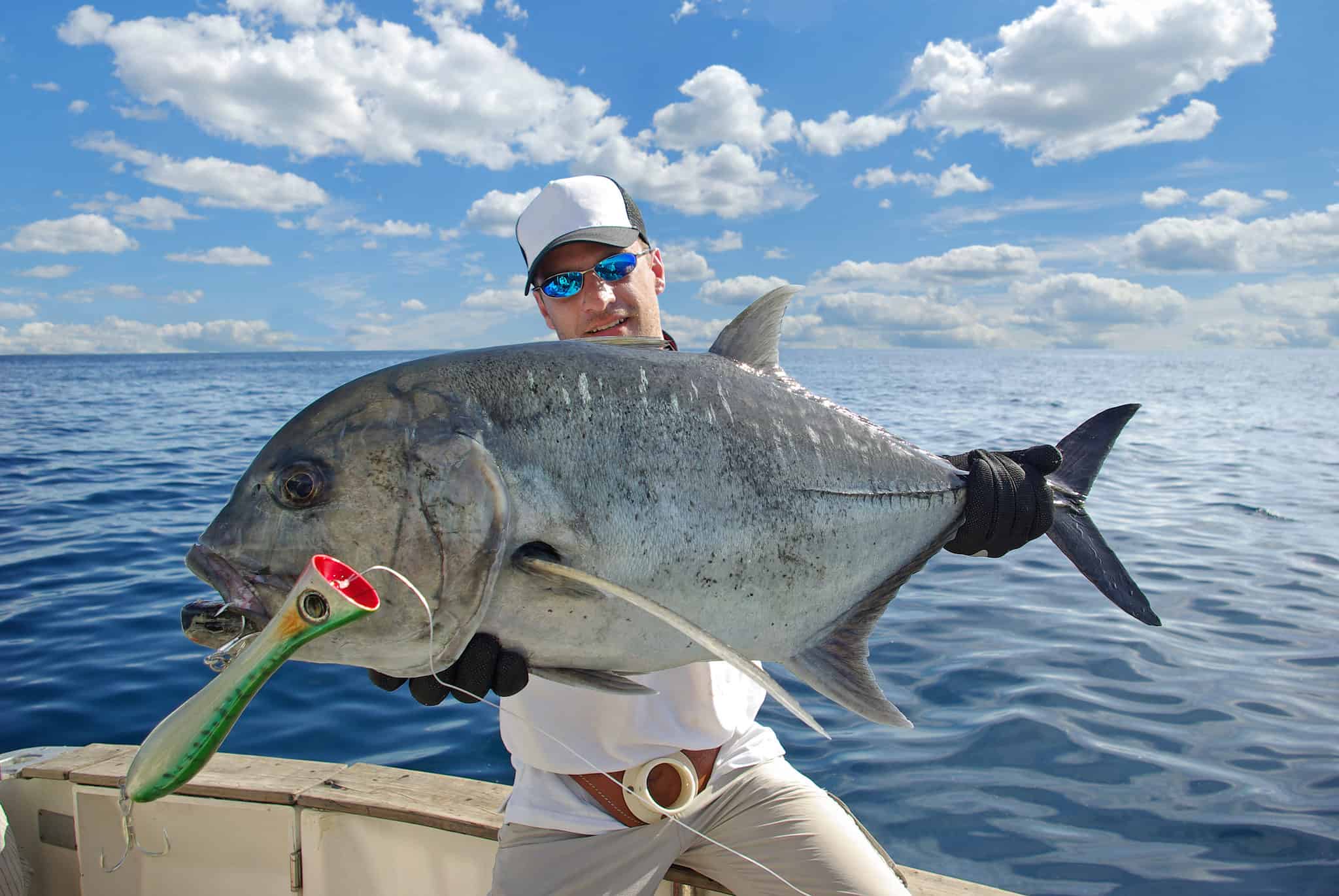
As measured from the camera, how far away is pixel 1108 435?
104 inches

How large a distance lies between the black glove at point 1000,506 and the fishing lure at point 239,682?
66.1 inches

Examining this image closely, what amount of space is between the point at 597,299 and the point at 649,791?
1.70m

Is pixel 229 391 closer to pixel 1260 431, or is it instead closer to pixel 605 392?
pixel 1260 431

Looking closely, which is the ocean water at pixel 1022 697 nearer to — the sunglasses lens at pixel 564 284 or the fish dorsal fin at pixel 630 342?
the sunglasses lens at pixel 564 284

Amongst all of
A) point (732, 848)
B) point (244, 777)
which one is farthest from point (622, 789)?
→ point (244, 777)

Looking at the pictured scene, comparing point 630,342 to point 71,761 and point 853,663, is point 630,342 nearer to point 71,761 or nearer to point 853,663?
point 853,663

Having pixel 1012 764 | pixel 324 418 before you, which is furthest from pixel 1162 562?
pixel 324 418

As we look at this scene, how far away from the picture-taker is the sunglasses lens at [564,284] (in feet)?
10.0

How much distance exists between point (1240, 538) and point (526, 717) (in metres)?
10.7

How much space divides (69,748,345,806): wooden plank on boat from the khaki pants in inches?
47.8

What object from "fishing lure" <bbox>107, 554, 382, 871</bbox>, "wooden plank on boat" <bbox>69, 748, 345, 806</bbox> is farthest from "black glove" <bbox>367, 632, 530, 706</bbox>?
"wooden plank on boat" <bbox>69, 748, 345, 806</bbox>

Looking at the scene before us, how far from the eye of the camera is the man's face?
10.0ft

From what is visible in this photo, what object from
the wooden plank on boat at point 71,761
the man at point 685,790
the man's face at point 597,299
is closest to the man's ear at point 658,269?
the man's face at point 597,299

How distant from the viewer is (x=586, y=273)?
306 cm
